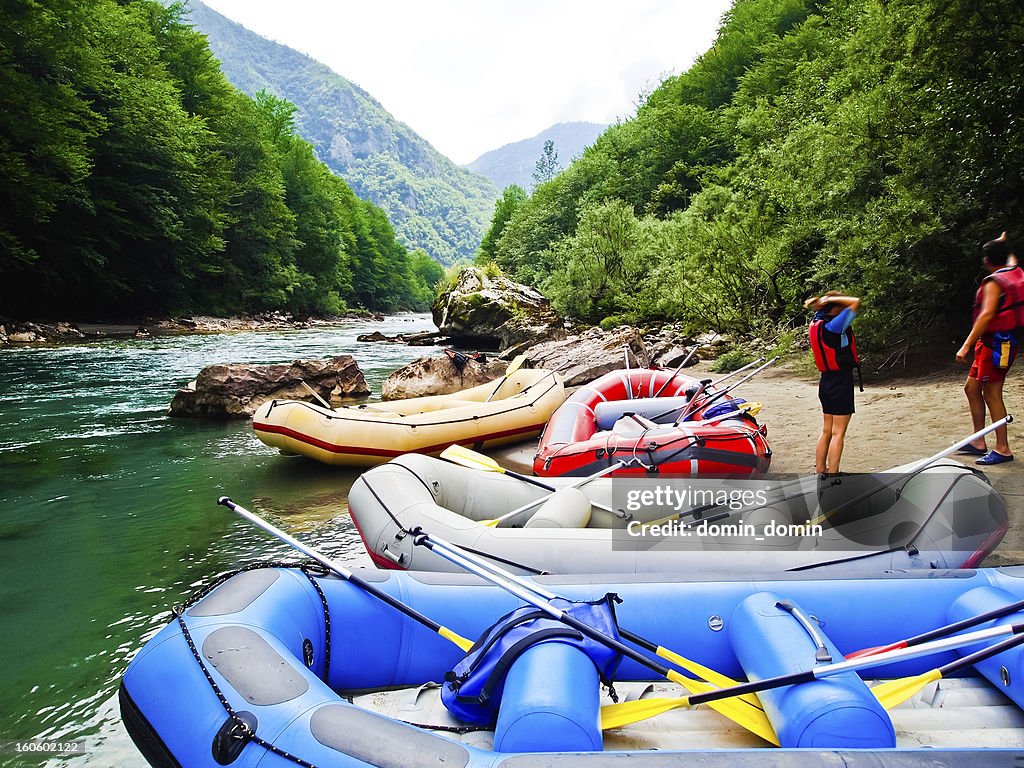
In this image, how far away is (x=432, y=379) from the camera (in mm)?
10555

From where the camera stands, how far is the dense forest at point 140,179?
17.2m

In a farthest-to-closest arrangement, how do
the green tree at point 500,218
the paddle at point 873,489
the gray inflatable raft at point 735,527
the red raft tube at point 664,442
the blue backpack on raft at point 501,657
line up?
the green tree at point 500,218 → the red raft tube at point 664,442 → the paddle at point 873,489 → the gray inflatable raft at point 735,527 → the blue backpack on raft at point 501,657

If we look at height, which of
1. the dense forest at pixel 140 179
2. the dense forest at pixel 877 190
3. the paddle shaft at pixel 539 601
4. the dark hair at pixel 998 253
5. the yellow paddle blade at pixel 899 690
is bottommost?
the yellow paddle blade at pixel 899 690

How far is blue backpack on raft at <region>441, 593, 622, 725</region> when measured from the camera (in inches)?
80.2

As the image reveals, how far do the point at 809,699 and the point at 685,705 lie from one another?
351 millimetres

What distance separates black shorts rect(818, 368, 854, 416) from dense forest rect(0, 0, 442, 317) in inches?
780

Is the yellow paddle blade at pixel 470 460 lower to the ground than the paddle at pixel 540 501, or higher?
higher

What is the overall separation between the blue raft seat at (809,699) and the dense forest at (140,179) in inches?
810

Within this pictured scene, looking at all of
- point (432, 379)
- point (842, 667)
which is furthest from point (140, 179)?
point (842, 667)

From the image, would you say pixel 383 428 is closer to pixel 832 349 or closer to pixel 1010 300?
pixel 832 349

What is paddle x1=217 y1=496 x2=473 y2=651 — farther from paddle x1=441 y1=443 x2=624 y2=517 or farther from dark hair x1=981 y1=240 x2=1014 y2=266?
dark hair x1=981 y1=240 x2=1014 y2=266

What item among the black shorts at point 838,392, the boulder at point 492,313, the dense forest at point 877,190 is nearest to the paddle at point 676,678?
the black shorts at point 838,392

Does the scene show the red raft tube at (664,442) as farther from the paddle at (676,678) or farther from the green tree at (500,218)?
the green tree at (500,218)

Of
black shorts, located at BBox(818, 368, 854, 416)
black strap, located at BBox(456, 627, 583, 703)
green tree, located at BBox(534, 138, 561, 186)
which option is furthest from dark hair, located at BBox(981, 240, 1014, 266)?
green tree, located at BBox(534, 138, 561, 186)
